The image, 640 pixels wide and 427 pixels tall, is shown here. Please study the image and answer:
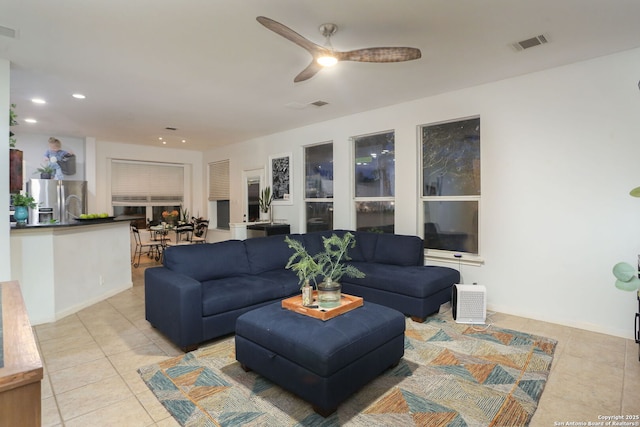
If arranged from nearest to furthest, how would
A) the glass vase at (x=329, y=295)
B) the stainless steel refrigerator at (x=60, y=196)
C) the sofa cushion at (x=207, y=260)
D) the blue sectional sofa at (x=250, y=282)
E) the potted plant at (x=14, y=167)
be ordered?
the glass vase at (x=329, y=295), the blue sectional sofa at (x=250, y=282), the potted plant at (x=14, y=167), the sofa cushion at (x=207, y=260), the stainless steel refrigerator at (x=60, y=196)

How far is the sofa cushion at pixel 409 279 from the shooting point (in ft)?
12.2

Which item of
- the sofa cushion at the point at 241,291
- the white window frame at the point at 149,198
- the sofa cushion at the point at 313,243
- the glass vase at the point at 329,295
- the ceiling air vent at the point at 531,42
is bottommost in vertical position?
the sofa cushion at the point at 241,291

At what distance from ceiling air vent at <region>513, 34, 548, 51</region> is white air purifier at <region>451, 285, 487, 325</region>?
95.7 inches

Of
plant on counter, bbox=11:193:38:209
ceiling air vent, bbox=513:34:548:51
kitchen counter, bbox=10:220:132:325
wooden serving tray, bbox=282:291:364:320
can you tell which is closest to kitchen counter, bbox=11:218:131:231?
kitchen counter, bbox=10:220:132:325

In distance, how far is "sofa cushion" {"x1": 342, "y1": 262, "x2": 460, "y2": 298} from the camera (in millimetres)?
3707

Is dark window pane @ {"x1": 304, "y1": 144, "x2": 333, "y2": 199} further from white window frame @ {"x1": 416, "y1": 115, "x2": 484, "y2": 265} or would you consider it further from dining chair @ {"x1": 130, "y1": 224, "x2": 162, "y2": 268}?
dining chair @ {"x1": 130, "y1": 224, "x2": 162, "y2": 268}

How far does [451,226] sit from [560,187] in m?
1.33

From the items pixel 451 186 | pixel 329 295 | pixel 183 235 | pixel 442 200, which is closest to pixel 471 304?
pixel 442 200

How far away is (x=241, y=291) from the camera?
11.1ft

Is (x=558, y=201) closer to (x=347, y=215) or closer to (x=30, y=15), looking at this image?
(x=347, y=215)

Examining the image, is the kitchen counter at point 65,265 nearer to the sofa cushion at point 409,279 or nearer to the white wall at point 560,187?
the sofa cushion at point 409,279

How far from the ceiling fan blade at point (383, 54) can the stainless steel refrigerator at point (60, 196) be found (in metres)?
6.07

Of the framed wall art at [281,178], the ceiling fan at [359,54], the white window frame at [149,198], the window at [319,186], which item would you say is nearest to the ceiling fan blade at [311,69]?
the ceiling fan at [359,54]

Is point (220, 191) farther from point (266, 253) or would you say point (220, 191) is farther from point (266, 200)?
point (266, 253)
